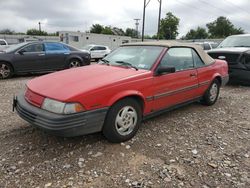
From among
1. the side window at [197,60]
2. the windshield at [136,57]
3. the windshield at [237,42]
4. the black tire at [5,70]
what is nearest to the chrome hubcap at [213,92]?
the side window at [197,60]

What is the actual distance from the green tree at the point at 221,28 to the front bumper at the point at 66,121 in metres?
83.4

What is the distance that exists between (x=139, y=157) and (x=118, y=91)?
91cm

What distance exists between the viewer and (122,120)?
3.73 metres

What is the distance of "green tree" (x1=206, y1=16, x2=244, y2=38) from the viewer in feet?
265

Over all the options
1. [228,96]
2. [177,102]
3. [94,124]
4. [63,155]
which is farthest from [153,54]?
[228,96]

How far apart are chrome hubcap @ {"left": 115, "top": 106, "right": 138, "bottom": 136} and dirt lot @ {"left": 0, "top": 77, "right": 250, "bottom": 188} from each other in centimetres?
19

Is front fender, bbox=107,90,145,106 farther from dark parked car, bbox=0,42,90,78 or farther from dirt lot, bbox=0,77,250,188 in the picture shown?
dark parked car, bbox=0,42,90,78

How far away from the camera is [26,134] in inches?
159

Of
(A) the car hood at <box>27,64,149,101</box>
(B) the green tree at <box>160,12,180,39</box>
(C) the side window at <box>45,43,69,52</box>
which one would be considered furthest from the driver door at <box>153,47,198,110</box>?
(B) the green tree at <box>160,12,180,39</box>

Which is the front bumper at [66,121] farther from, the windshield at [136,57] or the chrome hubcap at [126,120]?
the windshield at [136,57]

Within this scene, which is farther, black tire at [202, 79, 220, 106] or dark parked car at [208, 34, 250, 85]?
dark parked car at [208, 34, 250, 85]

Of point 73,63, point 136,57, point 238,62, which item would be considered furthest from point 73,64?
point 136,57

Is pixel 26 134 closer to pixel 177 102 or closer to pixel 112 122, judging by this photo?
pixel 112 122

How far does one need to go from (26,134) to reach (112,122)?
56.8 inches
